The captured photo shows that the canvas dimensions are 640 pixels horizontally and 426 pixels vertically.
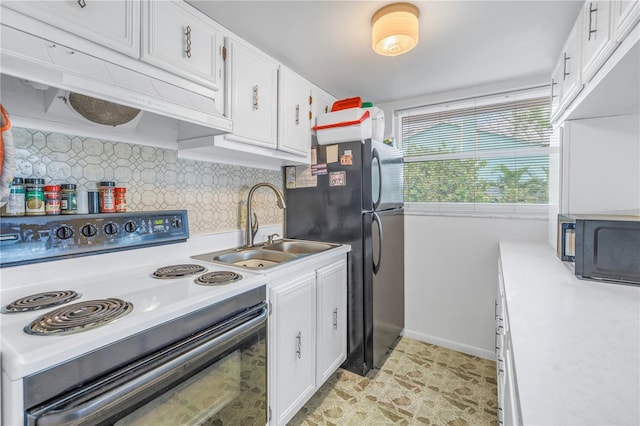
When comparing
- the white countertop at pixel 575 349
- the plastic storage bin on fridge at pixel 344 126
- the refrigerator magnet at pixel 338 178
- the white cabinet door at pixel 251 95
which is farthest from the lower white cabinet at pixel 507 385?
the white cabinet door at pixel 251 95

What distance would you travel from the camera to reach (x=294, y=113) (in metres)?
2.02

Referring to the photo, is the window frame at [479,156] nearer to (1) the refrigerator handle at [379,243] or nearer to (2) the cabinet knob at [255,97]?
(1) the refrigerator handle at [379,243]

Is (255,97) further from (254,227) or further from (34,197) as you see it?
(34,197)

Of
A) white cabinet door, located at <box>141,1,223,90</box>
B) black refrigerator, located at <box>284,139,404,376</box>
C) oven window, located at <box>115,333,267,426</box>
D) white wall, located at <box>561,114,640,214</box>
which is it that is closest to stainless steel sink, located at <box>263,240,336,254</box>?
black refrigerator, located at <box>284,139,404,376</box>

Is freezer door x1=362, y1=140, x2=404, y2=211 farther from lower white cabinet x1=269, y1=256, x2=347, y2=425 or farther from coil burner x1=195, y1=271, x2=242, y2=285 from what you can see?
coil burner x1=195, y1=271, x2=242, y2=285

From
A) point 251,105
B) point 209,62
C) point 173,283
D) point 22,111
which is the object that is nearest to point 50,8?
point 22,111

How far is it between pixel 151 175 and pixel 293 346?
120 cm

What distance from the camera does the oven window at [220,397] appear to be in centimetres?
94

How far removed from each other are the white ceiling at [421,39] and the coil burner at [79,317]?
138cm

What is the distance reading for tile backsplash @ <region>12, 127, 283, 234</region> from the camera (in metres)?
1.19

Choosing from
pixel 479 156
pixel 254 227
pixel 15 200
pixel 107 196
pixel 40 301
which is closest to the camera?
pixel 40 301

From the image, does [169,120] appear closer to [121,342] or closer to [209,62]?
[209,62]

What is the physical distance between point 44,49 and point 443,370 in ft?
9.18

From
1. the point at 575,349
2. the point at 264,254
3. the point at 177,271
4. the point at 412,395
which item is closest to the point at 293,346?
the point at 264,254
